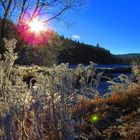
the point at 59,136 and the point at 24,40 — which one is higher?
the point at 24,40

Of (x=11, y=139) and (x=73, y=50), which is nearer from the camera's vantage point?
(x=11, y=139)

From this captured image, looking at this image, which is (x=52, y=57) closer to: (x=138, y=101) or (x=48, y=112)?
(x=138, y=101)

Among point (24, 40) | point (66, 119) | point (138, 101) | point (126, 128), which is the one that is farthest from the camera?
point (24, 40)

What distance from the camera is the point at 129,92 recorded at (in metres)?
7.59

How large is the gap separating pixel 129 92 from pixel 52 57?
21.3 meters

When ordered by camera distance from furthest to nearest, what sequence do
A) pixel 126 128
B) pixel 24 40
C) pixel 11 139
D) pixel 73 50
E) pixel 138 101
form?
pixel 73 50
pixel 24 40
pixel 138 101
pixel 126 128
pixel 11 139

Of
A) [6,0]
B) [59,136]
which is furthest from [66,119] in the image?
[6,0]

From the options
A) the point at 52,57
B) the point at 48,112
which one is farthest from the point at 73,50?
the point at 48,112

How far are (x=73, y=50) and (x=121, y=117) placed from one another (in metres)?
29.4

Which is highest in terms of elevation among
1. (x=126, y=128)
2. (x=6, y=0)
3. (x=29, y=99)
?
(x=6, y=0)

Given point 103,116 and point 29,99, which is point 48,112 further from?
point 103,116

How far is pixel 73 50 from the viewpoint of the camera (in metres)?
35.5

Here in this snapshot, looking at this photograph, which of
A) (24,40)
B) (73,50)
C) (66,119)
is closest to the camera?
(66,119)

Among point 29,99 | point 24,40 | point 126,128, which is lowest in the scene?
point 126,128
